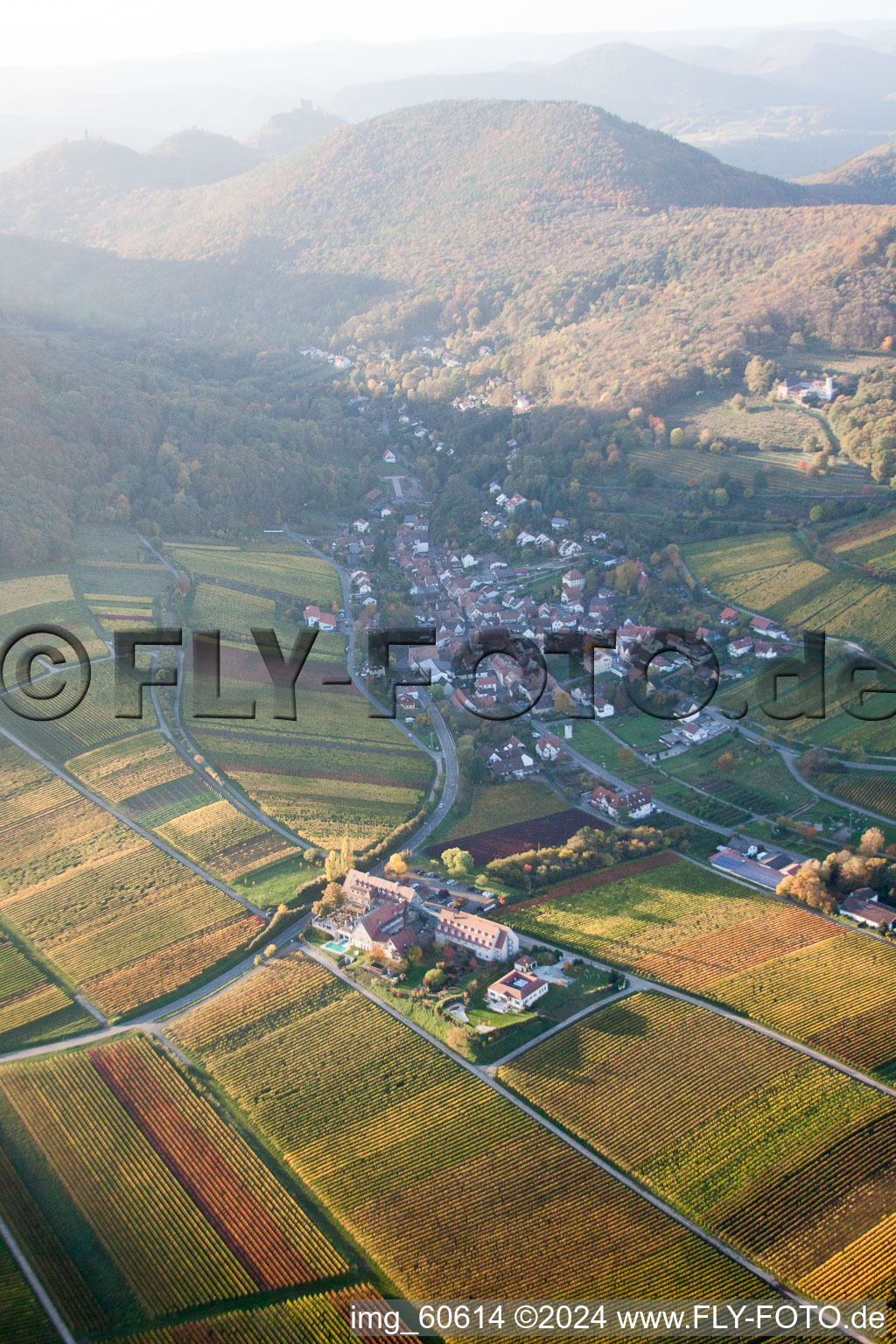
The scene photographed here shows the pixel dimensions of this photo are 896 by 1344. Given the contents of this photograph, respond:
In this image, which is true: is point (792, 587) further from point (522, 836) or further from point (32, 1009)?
point (32, 1009)

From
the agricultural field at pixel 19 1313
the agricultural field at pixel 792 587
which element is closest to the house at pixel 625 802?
the agricultural field at pixel 792 587

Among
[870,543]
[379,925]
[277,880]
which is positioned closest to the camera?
[379,925]

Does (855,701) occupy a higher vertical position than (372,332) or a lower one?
lower

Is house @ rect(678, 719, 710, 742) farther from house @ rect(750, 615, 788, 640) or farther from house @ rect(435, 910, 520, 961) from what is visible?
house @ rect(435, 910, 520, 961)

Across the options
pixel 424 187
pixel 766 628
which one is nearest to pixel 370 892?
pixel 766 628

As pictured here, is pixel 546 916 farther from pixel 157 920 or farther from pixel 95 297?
pixel 95 297

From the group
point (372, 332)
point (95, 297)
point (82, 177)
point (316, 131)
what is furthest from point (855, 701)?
point (316, 131)
